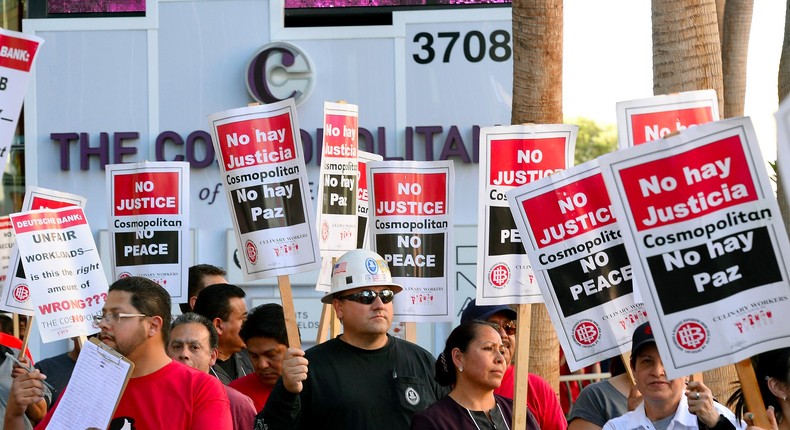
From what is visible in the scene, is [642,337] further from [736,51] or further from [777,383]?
[736,51]

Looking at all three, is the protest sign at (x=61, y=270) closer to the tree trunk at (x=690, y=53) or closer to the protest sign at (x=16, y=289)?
the protest sign at (x=16, y=289)

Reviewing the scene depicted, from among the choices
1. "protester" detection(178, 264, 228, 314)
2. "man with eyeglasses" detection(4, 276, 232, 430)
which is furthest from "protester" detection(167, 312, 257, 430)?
"protester" detection(178, 264, 228, 314)

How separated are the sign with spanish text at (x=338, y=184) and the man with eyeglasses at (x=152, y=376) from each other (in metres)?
4.04

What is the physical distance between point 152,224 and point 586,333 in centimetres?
411

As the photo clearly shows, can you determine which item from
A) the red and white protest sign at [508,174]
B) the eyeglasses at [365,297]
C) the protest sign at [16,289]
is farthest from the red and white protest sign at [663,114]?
the protest sign at [16,289]

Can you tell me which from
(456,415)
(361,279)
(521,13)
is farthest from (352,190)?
(456,415)

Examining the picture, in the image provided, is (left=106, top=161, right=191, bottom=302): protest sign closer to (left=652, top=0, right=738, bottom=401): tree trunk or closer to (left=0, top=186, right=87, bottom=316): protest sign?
(left=0, top=186, right=87, bottom=316): protest sign

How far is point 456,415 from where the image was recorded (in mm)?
6523

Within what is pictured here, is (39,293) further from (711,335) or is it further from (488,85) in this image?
(488,85)

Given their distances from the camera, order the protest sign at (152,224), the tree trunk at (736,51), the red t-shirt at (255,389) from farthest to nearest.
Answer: the tree trunk at (736,51) → the protest sign at (152,224) → the red t-shirt at (255,389)

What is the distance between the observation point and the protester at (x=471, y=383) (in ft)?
21.3

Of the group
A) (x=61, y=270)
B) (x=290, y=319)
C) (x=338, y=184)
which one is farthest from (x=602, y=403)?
(x=61, y=270)

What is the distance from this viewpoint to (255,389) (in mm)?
7941

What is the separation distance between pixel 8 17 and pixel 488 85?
678 cm
